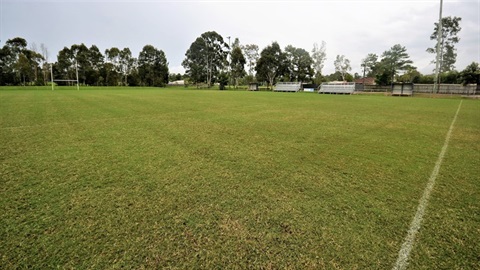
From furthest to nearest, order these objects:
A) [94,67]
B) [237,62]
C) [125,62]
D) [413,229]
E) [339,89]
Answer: [125,62], [237,62], [94,67], [339,89], [413,229]

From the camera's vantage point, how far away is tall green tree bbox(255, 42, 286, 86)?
5315 centimetres

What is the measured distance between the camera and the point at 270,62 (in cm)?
5328

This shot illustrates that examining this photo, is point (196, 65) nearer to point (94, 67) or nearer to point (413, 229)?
point (94, 67)

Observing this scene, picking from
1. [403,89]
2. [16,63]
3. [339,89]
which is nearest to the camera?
[403,89]

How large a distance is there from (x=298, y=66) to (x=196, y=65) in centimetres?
2484

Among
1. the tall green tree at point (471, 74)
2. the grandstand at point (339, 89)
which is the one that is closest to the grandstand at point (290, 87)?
the grandstand at point (339, 89)

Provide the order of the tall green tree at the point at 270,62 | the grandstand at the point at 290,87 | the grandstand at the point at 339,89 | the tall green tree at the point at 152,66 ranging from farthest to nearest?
the tall green tree at the point at 152,66 < the tall green tree at the point at 270,62 < the grandstand at the point at 290,87 < the grandstand at the point at 339,89

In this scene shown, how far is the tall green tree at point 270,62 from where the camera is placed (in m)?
53.1

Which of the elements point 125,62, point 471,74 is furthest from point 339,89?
point 125,62

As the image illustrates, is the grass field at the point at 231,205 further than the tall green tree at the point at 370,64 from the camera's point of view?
No

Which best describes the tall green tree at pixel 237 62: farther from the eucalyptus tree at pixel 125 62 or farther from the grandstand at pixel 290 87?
the eucalyptus tree at pixel 125 62

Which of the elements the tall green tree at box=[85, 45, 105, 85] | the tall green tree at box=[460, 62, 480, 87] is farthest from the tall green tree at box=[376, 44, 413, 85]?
the tall green tree at box=[85, 45, 105, 85]

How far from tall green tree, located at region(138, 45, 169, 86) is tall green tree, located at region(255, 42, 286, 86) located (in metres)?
24.4

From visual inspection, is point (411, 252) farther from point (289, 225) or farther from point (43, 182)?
point (43, 182)
